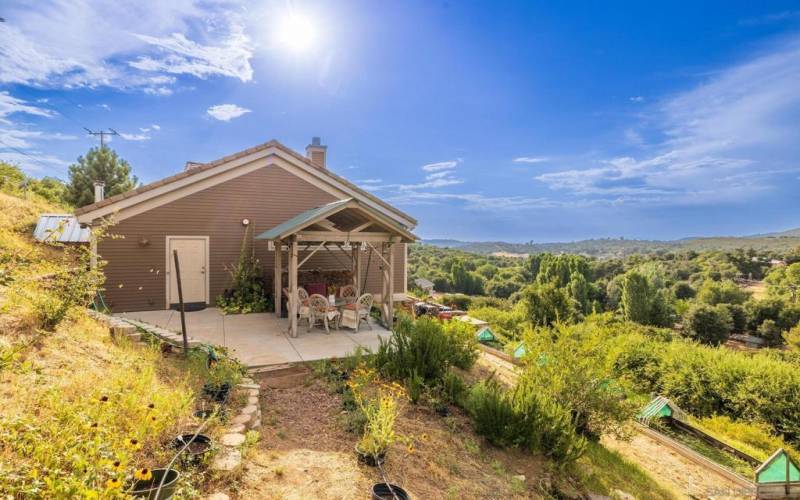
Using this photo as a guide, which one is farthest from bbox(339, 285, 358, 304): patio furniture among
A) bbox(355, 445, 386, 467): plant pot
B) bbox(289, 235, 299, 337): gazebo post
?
bbox(355, 445, 386, 467): plant pot

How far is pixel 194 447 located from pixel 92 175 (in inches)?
1058

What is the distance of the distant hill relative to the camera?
99.9 metres

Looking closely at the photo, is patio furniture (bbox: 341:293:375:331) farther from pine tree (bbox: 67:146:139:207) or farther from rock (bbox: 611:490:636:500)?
pine tree (bbox: 67:146:139:207)

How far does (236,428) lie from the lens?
3.91 metres

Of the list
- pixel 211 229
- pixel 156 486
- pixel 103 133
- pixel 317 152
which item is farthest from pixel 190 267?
pixel 103 133

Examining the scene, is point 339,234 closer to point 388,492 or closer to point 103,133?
point 388,492

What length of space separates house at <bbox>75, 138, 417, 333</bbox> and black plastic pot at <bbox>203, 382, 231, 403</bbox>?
4.07 m

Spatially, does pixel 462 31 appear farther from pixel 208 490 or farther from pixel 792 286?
pixel 792 286

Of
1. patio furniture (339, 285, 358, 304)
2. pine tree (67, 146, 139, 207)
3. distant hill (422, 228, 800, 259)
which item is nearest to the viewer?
patio furniture (339, 285, 358, 304)

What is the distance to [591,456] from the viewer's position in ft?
19.5

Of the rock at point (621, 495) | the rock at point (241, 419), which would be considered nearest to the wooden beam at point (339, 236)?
the rock at point (241, 419)

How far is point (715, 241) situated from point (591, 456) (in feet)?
436

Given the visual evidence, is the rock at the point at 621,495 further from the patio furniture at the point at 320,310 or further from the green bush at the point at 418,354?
the patio furniture at the point at 320,310

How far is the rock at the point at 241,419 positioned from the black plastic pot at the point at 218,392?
1.11ft
